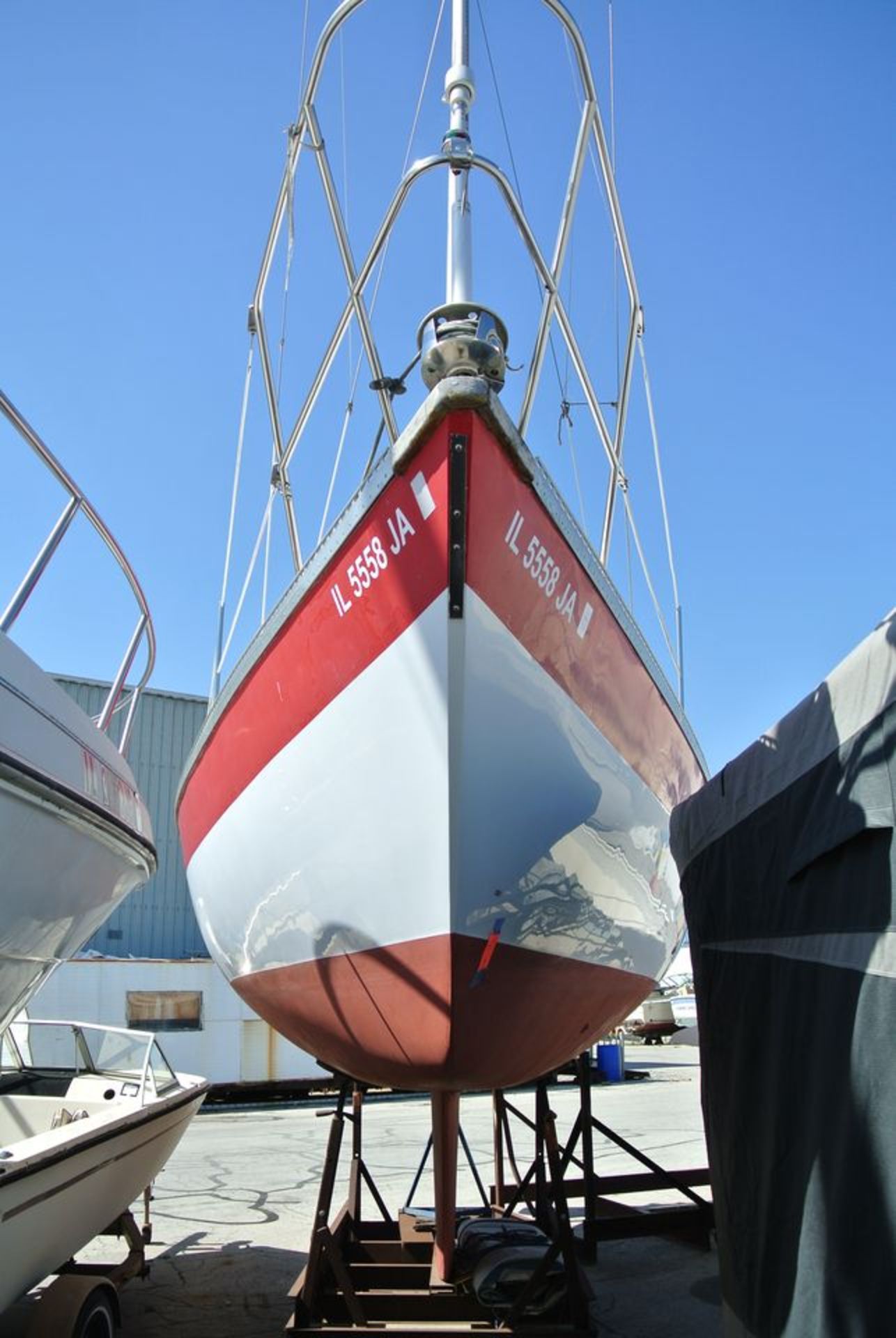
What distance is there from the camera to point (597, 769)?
344 centimetres

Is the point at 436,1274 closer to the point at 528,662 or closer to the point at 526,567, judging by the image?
the point at 528,662

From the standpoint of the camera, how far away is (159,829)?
1664 cm

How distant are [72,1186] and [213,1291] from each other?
1803 mm

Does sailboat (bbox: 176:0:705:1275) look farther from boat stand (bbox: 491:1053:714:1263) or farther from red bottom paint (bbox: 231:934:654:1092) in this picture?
boat stand (bbox: 491:1053:714:1263)

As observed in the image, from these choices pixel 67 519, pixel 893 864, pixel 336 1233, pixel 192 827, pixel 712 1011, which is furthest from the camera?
pixel 192 827

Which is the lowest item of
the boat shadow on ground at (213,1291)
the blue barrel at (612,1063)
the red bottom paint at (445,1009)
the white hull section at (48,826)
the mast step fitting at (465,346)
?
the blue barrel at (612,1063)

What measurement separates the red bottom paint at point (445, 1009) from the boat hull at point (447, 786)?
0.03 feet

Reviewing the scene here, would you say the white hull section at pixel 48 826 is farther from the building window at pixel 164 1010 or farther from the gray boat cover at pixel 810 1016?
the building window at pixel 164 1010

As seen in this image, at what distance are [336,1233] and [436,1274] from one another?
2.34ft

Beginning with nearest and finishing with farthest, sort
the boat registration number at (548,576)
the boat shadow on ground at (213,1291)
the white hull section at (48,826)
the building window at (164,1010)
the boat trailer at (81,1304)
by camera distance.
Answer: the white hull section at (48,826) → the boat registration number at (548,576) → the boat trailer at (81,1304) → the boat shadow on ground at (213,1291) → the building window at (164,1010)

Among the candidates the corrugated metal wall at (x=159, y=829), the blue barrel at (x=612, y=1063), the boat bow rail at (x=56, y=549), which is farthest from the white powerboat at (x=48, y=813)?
the blue barrel at (x=612, y=1063)

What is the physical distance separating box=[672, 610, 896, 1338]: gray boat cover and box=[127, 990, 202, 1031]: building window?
10991 millimetres

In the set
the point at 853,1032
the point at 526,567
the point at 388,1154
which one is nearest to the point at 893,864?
the point at 853,1032

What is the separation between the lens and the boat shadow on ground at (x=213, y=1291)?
4.05 meters
